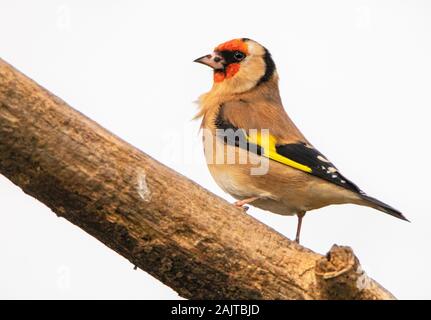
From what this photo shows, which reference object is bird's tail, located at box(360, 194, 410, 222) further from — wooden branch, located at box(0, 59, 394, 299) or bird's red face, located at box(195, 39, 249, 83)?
bird's red face, located at box(195, 39, 249, 83)

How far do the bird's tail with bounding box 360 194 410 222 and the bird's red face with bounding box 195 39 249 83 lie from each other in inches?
76.5

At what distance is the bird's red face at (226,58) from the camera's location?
22.0 ft

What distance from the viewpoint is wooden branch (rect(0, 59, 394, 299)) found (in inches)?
159

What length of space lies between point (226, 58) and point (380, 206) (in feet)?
7.38

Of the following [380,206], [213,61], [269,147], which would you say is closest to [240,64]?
[213,61]

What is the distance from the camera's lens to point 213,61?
6762 mm

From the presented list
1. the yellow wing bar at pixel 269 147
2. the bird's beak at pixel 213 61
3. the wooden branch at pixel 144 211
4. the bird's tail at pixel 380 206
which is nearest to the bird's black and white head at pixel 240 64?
the bird's beak at pixel 213 61

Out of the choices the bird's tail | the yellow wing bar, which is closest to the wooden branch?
the bird's tail

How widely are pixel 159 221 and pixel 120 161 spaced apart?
16.5 inches

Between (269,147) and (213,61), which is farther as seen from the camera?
(213,61)

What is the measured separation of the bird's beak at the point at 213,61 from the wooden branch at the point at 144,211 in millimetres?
2532

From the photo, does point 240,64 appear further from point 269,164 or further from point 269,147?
point 269,164
